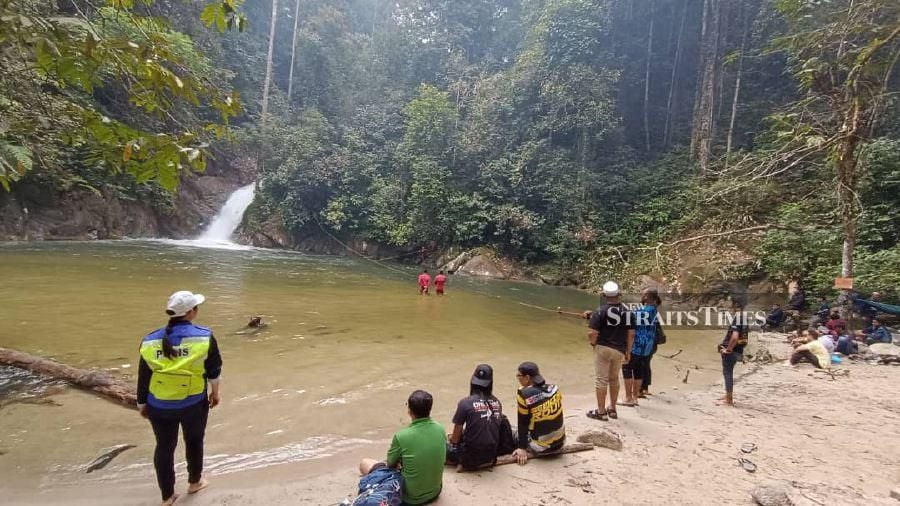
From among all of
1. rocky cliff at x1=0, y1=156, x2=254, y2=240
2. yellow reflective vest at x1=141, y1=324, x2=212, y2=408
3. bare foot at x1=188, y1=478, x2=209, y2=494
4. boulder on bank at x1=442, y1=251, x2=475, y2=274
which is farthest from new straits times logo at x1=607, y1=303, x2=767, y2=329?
rocky cliff at x1=0, y1=156, x2=254, y2=240

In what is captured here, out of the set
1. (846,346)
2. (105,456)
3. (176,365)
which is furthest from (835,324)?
(105,456)

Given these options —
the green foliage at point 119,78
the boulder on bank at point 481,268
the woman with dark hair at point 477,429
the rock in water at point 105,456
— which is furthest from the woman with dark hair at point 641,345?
the boulder on bank at point 481,268

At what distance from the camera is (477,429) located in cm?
369

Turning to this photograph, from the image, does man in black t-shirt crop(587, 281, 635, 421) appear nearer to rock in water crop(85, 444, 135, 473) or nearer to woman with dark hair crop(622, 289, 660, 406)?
woman with dark hair crop(622, 289, 660, 406)

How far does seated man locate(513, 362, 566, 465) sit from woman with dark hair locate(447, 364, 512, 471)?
323 mm

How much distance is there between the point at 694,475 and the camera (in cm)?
390

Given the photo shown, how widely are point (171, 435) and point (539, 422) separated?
2899 millimetres

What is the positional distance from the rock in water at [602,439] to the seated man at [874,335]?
30.3 feet

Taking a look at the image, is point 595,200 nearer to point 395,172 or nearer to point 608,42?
point 608,42

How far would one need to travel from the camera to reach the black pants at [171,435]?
127 inches

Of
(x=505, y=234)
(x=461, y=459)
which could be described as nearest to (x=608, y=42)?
(x=505, y=234)

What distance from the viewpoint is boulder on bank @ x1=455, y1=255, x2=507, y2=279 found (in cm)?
2384

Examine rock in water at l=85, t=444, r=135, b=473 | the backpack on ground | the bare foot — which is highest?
the backpack on ground

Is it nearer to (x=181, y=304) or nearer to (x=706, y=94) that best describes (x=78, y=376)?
(x=181, y=304)
